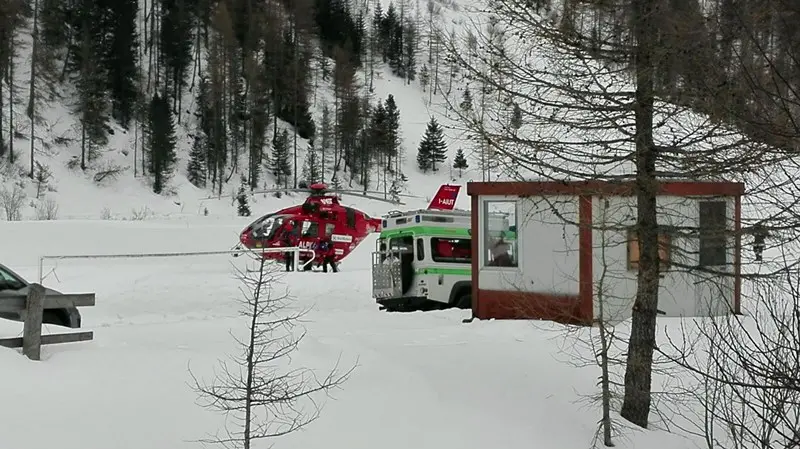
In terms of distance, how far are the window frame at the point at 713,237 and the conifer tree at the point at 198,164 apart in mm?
44627

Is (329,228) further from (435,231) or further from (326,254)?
(435,231)

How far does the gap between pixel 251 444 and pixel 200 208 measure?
4044 centimetres

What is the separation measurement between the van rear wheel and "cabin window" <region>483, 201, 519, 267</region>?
2.26 meters

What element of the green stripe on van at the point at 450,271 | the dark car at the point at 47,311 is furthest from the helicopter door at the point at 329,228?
the dark car at the point at 47,311

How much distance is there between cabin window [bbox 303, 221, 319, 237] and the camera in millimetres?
26781

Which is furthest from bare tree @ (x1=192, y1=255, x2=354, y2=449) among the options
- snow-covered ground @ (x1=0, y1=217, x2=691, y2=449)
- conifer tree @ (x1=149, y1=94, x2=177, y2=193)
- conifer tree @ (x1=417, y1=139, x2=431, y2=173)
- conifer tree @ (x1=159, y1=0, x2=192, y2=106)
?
conifer tree @ (x1=417, y1=139, x2=431, y2=173)

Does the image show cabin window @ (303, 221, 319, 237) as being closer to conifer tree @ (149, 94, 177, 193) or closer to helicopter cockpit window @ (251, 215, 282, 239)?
helicopter cockpit window @ (251, 215, 282, 239)

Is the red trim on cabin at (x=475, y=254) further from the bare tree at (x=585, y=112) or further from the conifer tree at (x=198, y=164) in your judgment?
the conifer tree at (x=198, y=164)

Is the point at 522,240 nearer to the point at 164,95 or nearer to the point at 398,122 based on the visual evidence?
the point at 164,95

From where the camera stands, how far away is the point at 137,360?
31.7 feet

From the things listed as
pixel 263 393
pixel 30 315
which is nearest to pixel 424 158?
pixel 30 315

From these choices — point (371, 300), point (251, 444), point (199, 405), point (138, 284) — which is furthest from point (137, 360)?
point (371, 300)

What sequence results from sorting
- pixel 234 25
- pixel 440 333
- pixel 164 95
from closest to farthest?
pixel 440 333 → pixel 164 95 → pixel 234 25

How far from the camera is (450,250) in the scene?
18.1 meters
